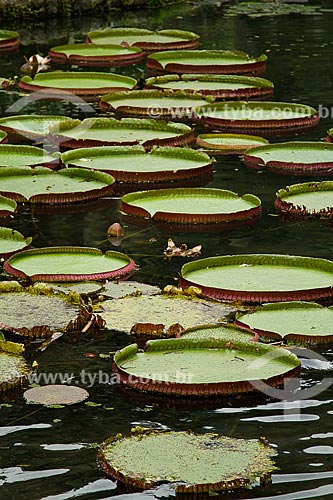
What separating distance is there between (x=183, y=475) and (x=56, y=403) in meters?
0.90

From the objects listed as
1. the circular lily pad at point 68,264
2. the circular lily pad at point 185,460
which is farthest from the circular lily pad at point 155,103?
the circular lily pad at point 185,460

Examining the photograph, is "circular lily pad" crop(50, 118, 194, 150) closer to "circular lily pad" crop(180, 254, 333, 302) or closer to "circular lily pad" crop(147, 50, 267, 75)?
"circular lily pad" crop(147, 50, 267, 75)

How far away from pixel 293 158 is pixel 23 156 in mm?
1897

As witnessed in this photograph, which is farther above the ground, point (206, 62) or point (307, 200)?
point (206, 62)

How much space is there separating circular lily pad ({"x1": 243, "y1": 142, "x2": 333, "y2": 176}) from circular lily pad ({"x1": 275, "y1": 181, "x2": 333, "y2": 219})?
2.32 feet

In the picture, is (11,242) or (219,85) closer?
(11,242)

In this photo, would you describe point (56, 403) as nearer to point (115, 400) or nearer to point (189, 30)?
point (115, 400)

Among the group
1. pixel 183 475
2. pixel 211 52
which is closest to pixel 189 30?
pixel 211 52

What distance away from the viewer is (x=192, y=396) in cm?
491

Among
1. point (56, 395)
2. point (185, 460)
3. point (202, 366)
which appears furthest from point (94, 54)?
point (185, 460)

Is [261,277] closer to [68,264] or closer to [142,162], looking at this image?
[68,264]

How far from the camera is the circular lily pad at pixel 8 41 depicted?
13.5 meters

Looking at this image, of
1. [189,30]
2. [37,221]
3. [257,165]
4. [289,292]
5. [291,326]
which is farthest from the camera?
[189,30]

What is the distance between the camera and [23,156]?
8.70 m
